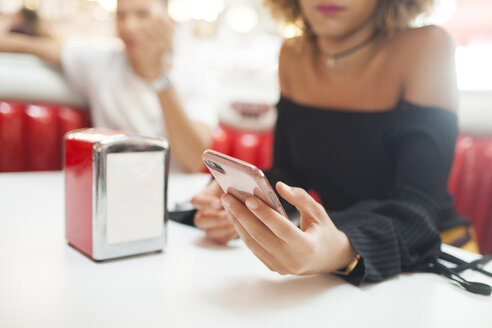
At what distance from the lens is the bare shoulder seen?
84 cm

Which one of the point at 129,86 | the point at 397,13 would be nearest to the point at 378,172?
the point at 397,13

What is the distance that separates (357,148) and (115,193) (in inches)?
24.3

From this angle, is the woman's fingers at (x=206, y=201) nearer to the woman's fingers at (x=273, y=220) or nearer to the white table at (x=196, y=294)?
the white table at (x=196, y=294)

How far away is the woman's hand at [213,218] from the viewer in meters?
0.69

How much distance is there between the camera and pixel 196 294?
1.64 feet

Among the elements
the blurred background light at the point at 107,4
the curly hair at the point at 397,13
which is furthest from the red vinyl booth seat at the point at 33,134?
the blurred background light at the point at 107,4

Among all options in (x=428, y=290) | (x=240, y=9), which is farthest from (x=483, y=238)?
(x=240, y=9)

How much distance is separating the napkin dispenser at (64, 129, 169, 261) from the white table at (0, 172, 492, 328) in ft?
0.09

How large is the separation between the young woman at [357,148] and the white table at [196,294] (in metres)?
0.04

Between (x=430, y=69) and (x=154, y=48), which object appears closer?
(x=430, y=69)

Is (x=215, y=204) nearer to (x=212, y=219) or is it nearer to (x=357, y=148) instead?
(x=212, y=219)

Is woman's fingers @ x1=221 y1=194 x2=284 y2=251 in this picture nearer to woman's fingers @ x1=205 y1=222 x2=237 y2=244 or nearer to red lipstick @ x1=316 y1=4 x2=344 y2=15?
woman's fingers @ x1=205 y1=222 x2=237 y2=244

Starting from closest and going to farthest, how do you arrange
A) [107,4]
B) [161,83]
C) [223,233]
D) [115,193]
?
[115,193] → [223,233] → [161,83] → [107,4]

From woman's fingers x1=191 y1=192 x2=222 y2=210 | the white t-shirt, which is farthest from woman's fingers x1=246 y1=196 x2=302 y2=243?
the white t-shirt
